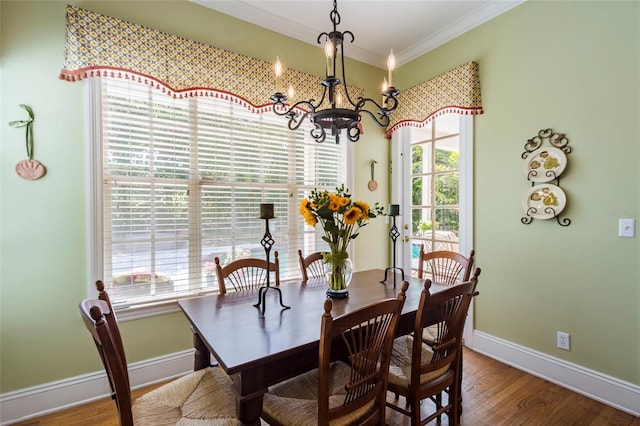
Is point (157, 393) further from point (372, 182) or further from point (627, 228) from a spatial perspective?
point (627, 228)

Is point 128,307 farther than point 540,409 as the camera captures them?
Yes

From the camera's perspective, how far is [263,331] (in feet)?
4.25

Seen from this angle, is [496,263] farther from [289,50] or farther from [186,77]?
[186,77]

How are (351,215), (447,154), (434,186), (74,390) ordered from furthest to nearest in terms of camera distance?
(434,186), (447,154), (74,390), (351,215)

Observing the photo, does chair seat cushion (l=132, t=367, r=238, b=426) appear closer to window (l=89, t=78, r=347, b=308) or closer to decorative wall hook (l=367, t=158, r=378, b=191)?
window (l=89, t=78, r=347, b=308)

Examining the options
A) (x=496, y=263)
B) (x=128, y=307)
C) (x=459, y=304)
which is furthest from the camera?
(x=496, y=263)

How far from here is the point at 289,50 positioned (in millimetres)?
2789

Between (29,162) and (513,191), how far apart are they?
3398mm

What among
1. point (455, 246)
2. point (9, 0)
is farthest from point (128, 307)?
point (455, 246)

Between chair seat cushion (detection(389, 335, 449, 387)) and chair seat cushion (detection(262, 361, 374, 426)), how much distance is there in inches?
9.5

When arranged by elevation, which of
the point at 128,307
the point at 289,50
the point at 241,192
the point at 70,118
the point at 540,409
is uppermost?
the point at 289,50

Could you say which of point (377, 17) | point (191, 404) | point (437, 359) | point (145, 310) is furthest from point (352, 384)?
point (377, 17)

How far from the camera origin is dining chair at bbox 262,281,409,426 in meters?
1.08

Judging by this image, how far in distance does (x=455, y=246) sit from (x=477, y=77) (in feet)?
5.04
